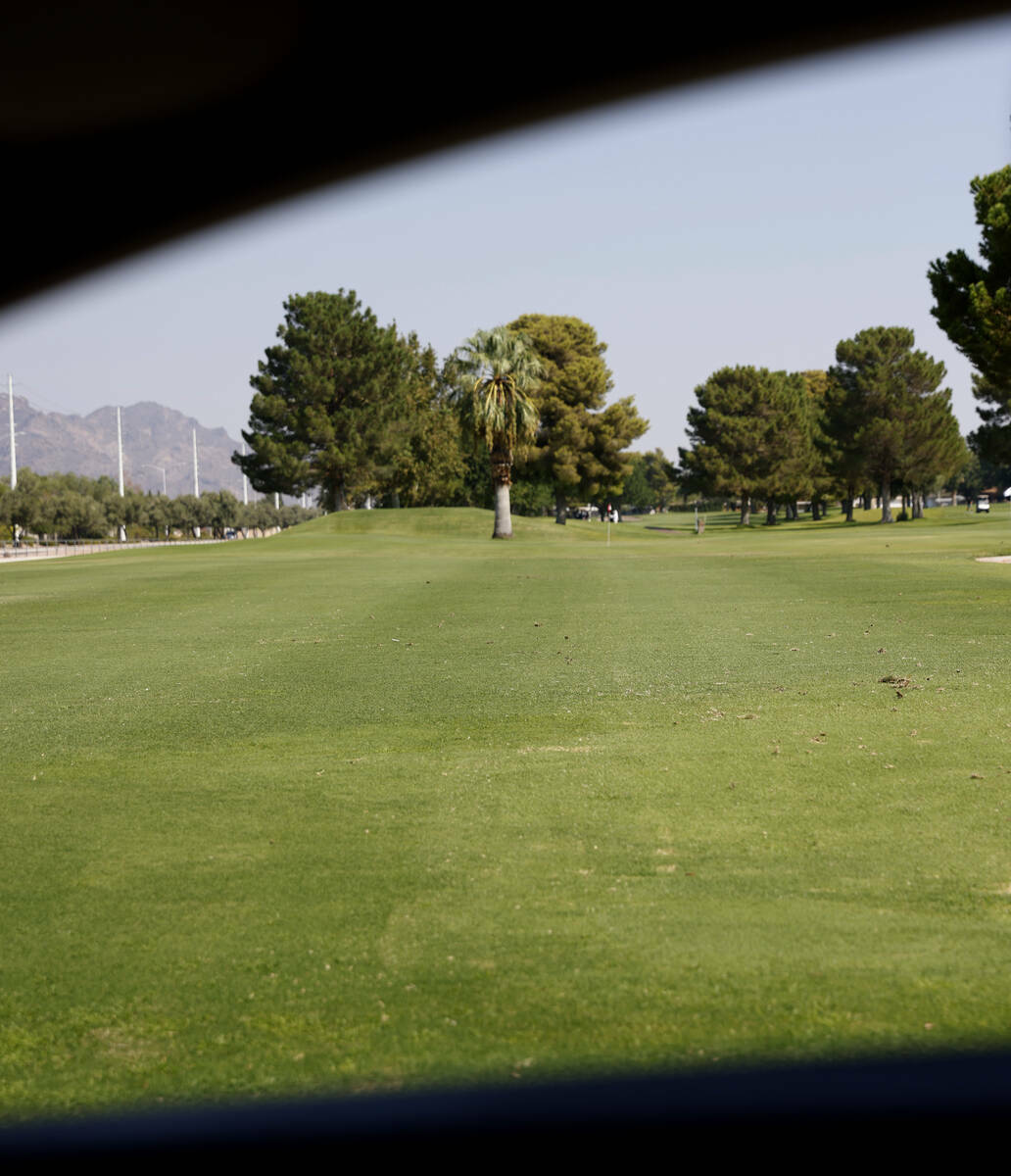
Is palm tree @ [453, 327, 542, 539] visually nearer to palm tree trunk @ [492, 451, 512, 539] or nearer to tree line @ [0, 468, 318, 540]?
palm tree trunk @ [492, 451, 512, 539]

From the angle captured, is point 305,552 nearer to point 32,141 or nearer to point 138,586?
point 138,586

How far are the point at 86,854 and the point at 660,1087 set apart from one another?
333cm

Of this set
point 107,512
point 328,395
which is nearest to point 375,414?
point 328,395

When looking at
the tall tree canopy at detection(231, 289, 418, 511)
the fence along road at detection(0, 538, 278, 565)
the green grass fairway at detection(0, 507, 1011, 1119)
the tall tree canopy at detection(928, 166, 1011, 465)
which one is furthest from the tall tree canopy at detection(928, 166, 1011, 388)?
the tall tree canopy at detection(231, 289, 418, 511)

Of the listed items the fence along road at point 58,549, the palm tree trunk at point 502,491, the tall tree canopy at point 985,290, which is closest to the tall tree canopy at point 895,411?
the palm tree trunk at point 502,491

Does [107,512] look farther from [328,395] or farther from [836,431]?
[836,431]

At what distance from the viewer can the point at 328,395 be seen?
78.9 metres

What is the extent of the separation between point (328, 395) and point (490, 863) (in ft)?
249

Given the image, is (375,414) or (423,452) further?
(423,452)

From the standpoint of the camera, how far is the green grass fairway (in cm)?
368

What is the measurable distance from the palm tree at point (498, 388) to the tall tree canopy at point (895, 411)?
106 feet

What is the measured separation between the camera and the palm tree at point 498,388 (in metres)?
49.7

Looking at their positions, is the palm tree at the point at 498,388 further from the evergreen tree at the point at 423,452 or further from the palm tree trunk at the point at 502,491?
the evergreen tree at the point at 423,452

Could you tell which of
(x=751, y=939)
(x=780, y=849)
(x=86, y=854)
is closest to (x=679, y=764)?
(x=780, y=849)
